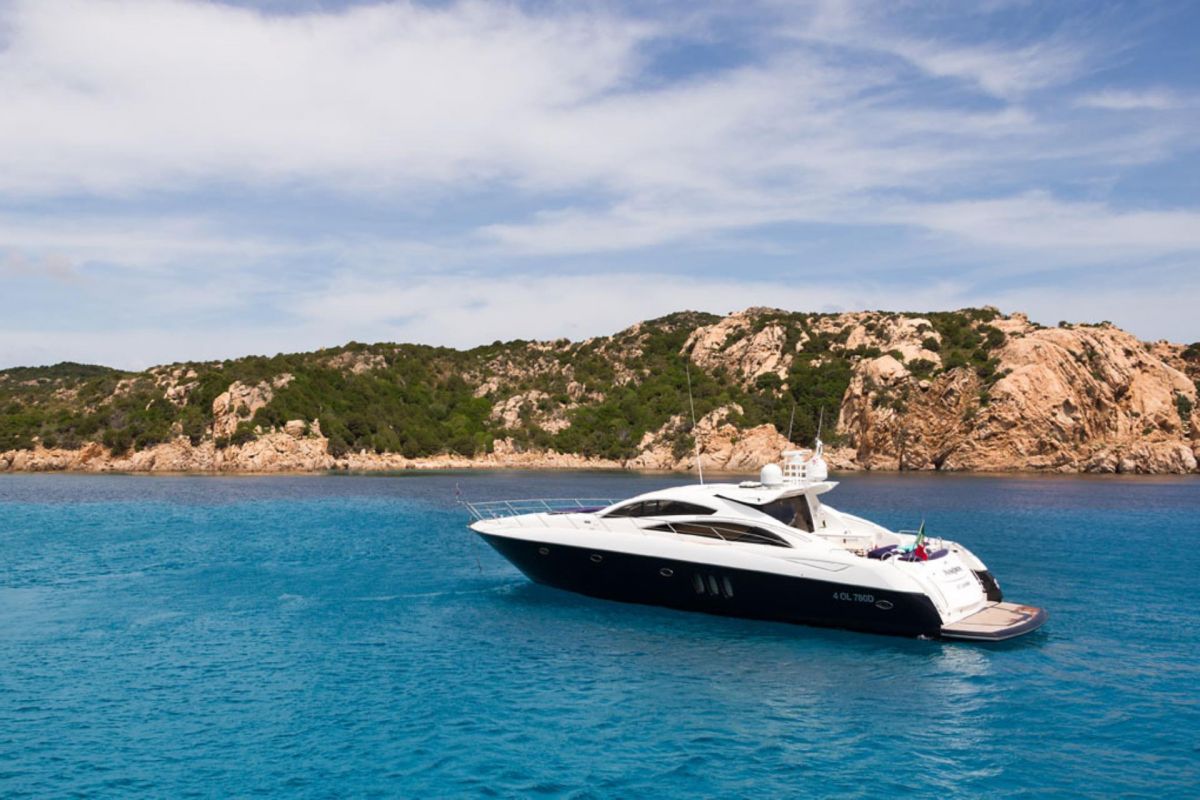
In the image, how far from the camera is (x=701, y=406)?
4870 inches

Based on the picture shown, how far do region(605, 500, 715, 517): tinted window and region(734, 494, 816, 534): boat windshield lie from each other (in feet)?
3.60

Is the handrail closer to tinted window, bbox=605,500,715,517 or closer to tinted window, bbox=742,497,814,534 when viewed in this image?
tinted window, bbox=605,500,715,517

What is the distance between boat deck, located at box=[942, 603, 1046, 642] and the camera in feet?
65.7

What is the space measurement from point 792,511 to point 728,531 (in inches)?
86.9

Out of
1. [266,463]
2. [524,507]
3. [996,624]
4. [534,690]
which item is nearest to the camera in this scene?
[534,690]

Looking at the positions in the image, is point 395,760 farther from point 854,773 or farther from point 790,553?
point 790,553

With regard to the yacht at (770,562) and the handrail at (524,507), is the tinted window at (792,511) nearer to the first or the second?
the yacht at (770,562)

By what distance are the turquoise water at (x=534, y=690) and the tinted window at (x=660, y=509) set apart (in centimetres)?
268

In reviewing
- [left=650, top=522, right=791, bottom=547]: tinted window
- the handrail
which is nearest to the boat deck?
[left=650, top=522, right=791, bottom=547]: tinted window

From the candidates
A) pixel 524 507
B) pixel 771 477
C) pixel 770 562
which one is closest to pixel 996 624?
pixel 770 562

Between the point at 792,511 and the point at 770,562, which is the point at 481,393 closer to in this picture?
the point at 792,511

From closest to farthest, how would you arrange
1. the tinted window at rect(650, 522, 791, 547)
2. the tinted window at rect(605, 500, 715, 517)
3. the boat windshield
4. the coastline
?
the tinted window at rect(650, 522, 791, 547)
the boat windshield
the tinted window at rect(605, 500, 715, 517)
the coastline

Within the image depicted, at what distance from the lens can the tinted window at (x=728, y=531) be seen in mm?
22312

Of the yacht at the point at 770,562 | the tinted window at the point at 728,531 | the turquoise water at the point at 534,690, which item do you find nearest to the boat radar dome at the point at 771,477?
the yacht at the point at 770,562
